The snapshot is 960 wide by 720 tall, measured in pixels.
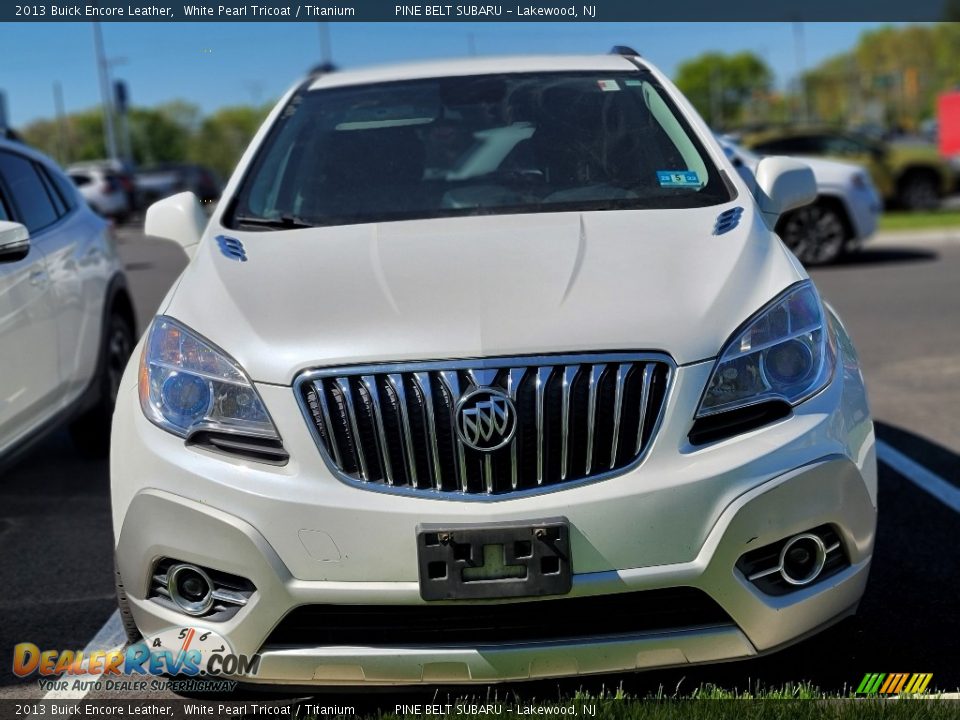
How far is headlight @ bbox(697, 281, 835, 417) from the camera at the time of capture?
296cm

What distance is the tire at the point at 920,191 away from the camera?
2172cm

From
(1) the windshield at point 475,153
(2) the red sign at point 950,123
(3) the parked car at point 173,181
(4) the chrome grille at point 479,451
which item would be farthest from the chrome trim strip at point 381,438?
(3) the parked car at point 173,181

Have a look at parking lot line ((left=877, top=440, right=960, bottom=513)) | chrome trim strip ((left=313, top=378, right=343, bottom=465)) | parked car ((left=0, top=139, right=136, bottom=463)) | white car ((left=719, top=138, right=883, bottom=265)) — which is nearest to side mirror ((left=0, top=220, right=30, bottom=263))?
parked car ((left=0, top=139, right=136, bottom=463))

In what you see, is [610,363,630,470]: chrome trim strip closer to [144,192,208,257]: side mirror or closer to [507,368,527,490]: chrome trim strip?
[507,368,527,490]: chrome trim strip

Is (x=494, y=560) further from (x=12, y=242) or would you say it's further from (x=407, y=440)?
(x=12, y=242)

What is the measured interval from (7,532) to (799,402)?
3473 millimetres

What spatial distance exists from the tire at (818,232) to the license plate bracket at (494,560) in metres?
11.1

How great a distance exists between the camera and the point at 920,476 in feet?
17.8

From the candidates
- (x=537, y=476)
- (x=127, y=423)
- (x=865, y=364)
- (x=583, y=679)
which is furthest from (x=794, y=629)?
(x=865, y=364)

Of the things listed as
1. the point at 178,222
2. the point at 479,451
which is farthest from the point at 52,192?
the point at 479,451

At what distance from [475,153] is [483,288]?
1.41m

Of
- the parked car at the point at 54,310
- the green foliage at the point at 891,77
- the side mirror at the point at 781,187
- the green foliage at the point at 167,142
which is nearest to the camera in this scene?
the side mirror at the point at 781,187

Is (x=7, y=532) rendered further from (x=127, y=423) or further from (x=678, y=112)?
(x=678, y=112)

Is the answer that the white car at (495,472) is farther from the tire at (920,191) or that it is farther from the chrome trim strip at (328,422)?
the tire at (920,191)
